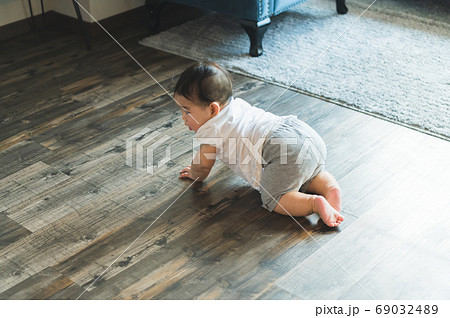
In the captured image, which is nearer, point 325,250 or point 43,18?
point 325,250

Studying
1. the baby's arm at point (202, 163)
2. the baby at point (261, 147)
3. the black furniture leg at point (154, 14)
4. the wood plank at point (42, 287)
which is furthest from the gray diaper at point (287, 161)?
the black furniture leg at point (154, 14)

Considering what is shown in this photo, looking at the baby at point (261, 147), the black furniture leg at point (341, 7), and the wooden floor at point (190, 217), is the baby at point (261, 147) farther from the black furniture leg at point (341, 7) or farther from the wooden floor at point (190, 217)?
the black furniture leg at point (341, 7)

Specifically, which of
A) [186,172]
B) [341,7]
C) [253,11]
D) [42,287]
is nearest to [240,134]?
[186,172]

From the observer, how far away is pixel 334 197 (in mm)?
1347

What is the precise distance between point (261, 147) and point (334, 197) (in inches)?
8.2

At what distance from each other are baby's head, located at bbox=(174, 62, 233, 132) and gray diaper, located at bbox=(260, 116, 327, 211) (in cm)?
15

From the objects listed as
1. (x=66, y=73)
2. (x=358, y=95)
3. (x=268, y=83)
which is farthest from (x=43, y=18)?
(x=358, y=95)

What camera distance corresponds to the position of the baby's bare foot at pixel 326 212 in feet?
4.24

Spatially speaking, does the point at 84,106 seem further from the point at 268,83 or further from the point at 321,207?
the point at 321,207

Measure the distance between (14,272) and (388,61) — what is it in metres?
1.51

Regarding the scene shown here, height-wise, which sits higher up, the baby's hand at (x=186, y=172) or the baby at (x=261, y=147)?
the baby at (x=261, y=147)

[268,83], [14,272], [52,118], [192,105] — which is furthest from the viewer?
[268,83]

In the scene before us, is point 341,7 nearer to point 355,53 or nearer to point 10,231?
point 355,53

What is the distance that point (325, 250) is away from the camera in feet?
4.08
